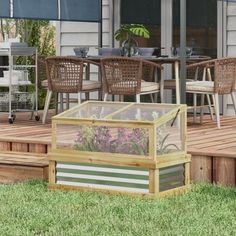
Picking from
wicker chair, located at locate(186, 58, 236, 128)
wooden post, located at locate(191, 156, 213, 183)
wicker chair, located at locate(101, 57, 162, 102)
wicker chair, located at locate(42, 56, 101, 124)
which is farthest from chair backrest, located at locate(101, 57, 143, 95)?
wooden post, located at locate(191, 156, 213, 183)

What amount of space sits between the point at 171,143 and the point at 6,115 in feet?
13.9

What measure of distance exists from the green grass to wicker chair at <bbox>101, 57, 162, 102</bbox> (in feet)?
6.57

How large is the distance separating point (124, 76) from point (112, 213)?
2.93 m

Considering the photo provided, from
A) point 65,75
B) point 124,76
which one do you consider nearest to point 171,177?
point 124,76

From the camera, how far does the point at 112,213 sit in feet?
16.7

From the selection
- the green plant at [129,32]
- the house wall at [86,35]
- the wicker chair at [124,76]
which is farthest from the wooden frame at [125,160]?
the house wall at [86,35]

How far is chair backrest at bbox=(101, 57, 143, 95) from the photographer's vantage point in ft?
25.4

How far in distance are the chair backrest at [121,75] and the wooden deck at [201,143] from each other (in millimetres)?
720

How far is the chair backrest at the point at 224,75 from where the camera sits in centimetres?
785

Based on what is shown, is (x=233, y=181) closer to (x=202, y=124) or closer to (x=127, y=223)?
(x=127, y=223)

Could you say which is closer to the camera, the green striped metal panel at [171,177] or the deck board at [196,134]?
the green striped metal panel at [171,177]

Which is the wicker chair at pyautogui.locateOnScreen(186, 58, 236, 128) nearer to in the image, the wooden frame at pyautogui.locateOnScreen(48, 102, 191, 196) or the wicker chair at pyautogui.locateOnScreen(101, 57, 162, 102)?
the wicker chair at pyautogui.locateOnScreen(101, 57, 162, 102)

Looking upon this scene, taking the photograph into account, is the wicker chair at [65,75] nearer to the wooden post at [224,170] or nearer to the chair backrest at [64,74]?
the chair backrest at [64,74]

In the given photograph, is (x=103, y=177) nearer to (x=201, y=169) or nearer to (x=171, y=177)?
(x=171, y=177)
